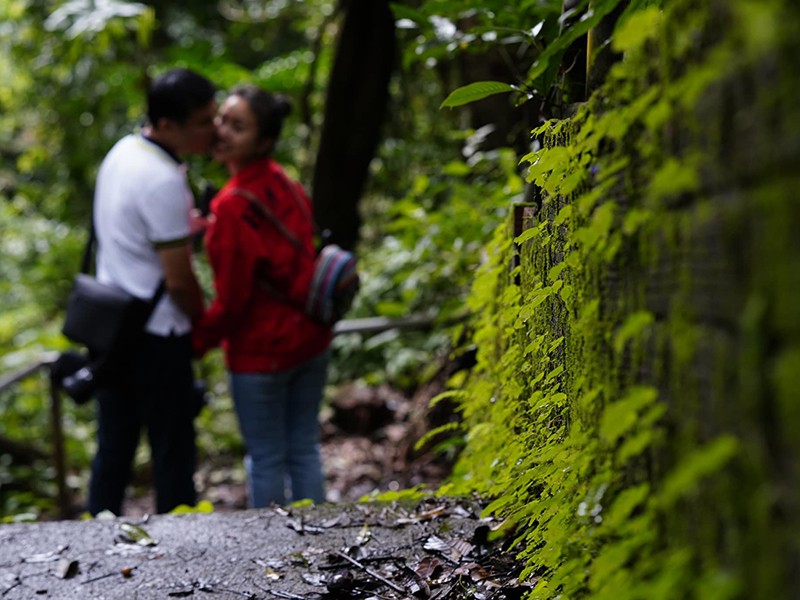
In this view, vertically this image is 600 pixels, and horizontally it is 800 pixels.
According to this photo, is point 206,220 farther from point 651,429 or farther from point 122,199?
point 651,429

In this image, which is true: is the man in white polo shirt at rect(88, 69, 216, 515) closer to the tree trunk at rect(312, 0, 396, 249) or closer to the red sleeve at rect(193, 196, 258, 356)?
the red sleeve at rect(193, 196, 258, 356)

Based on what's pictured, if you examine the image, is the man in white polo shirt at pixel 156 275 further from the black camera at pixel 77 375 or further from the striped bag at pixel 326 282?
the striped bag at pixel 326 282

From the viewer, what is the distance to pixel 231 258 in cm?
337

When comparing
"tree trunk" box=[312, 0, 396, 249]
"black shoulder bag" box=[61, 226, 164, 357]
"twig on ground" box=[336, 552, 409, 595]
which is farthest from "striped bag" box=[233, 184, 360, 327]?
"tree trunk" box=[312, 0, 396, 249]

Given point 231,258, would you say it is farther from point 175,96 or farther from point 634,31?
point 634,31

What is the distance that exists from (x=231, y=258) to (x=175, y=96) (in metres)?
0.76

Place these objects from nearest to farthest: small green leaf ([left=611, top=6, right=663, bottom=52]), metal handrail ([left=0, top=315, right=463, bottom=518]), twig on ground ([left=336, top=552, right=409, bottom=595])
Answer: small green leaf ([left=611, top=6, right=663, bottom=52])
twig on ground ([left=336, top=552, right=409, bottom=595])
metal handrail ([left=0, top=315, right=463, bottom=518])

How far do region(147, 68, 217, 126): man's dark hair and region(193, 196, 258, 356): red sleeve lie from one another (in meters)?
0.47

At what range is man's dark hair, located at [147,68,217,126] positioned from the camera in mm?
3490

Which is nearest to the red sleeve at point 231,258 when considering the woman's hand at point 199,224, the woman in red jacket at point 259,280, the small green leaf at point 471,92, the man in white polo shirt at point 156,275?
the woman in red jacket at point 259,280

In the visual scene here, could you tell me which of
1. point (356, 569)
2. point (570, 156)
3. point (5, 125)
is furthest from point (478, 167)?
point (5, 125)

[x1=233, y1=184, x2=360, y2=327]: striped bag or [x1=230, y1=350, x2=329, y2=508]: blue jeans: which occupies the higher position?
[x1=233, y1=184, x2=360, y2=327]: striped bag

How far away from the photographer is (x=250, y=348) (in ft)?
11.5

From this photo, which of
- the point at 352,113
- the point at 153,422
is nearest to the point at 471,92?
the point at 153,422
